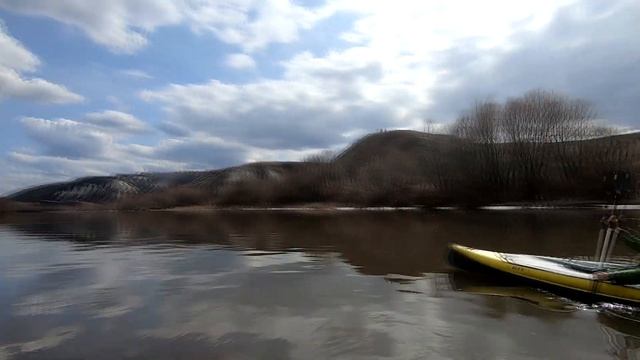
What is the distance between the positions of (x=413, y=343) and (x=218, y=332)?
396 cm

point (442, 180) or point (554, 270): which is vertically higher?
point (442, 180)

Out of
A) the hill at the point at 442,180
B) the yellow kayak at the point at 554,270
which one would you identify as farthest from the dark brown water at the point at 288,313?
the hill at the point at 442,180

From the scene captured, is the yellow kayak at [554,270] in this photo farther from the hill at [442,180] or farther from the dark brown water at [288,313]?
the hill at [442,180]

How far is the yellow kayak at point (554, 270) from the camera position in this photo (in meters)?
12.8

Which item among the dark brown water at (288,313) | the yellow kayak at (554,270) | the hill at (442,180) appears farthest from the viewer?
the hill at (442,180)

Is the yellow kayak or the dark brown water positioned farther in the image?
the yellow kayak

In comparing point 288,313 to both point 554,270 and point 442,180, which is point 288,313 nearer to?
point 554,270

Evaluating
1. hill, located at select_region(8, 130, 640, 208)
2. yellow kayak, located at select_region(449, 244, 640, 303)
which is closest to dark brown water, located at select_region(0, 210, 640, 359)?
yellow kayak, located at select_region(449, 244, 640, 303)

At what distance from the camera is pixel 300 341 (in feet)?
33.3

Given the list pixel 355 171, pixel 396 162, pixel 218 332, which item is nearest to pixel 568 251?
pixel 218 332

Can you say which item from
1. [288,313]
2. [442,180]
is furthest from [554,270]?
[442,180]

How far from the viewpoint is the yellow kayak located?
12.8 meters

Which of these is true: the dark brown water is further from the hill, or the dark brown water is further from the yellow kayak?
the hill

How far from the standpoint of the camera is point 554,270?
566 inches
